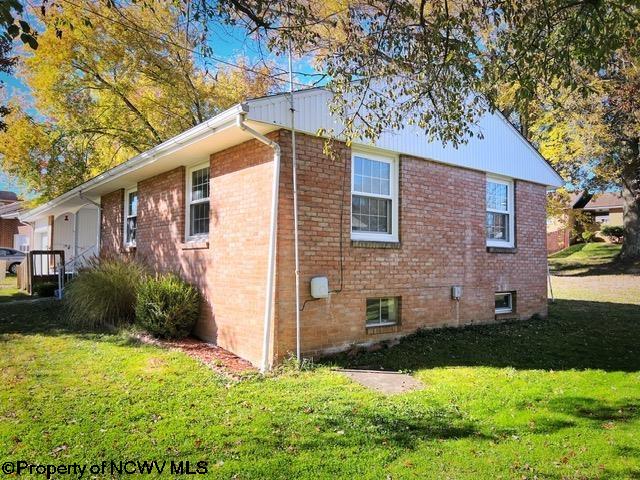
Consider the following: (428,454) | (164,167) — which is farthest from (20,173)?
(428,454)

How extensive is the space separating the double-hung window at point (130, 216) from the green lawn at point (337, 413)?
4.35 m

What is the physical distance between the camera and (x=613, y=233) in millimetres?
34969

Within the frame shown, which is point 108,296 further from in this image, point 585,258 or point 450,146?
point 585,258

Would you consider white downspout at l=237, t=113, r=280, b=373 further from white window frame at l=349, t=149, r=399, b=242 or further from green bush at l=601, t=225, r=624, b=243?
green bush at l=601, t=225, r=624, b=243

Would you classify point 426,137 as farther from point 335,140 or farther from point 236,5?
point 236,5

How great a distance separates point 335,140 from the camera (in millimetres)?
7328

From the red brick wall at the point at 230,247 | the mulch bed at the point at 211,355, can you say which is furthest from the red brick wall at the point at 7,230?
the mulch bed at the point at 211,355

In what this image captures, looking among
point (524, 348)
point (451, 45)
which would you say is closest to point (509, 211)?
point (524, 348)

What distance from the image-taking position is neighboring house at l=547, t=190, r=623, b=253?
93.6ft

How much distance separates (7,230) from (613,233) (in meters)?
49.0

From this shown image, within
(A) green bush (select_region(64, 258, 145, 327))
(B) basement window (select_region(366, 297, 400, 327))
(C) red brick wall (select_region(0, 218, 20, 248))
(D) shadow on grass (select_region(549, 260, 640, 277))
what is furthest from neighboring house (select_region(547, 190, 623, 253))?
(C) red brick wall (select_region(0, 218, 20, 248))

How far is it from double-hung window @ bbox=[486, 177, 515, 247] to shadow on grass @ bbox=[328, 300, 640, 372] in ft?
6.35

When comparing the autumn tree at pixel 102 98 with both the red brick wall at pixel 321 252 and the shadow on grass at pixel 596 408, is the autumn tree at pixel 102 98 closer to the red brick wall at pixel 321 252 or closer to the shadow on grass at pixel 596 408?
the red brick wall at pixel 321 252

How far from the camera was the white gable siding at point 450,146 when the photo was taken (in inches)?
260
